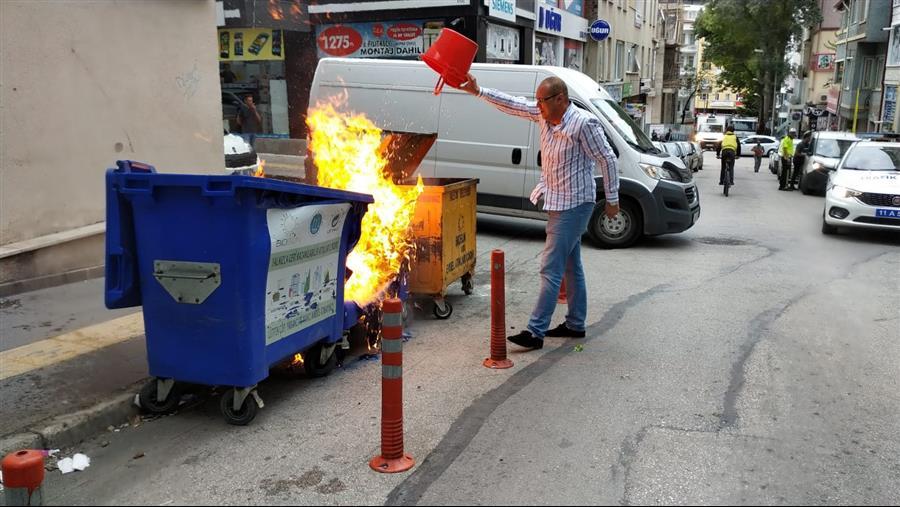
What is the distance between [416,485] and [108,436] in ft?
6.69

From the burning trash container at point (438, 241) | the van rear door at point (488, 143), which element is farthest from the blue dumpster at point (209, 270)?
the van rear door at point (488, 143)

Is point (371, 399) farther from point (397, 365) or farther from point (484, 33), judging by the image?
point (484, 33)

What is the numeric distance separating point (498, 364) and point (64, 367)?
3.07m

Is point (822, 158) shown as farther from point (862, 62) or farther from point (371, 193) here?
point (862, 62)

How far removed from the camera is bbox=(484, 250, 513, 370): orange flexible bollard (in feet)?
17.4

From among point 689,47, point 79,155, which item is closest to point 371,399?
point 79,155

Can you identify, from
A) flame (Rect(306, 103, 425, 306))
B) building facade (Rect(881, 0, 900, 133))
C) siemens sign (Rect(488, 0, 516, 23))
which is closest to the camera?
flame (Rect(306, 103, 425, 306))

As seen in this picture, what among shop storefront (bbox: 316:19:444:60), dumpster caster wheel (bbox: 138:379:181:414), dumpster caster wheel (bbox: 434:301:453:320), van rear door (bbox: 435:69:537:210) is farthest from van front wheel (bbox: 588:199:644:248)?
shop storefront (bbox: 316:19:444:60)

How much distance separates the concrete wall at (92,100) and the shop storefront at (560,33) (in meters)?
16.7

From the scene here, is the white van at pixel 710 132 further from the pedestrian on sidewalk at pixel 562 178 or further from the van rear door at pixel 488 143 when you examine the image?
the pedestrian on sidewalk at pixel 562 178

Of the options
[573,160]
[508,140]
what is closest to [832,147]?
[508,140]

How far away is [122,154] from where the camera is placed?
7.99 m

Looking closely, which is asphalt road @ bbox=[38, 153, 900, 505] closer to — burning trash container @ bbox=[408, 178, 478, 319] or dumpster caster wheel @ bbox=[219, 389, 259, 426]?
dumpster caster wheel @ bbox=[219, 389, 259, 426]

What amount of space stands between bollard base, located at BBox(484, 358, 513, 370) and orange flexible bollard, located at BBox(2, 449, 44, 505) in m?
3.03
